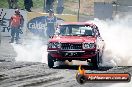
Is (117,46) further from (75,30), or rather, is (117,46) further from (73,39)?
(73,39)

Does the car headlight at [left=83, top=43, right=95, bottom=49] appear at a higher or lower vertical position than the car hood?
lower

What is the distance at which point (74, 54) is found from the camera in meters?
13.7

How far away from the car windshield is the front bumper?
1.13 meters

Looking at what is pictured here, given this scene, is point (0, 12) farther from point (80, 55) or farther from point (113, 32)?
point (80, 55)

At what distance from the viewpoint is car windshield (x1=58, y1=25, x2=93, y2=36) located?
14680mm

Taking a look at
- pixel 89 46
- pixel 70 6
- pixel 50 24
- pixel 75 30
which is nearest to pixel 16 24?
pixel 50 24

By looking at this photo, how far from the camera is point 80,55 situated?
13633 millimetres

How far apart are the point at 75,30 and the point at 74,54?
143cm

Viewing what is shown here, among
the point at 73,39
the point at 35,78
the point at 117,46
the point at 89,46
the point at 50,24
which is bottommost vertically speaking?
the point at 35,78

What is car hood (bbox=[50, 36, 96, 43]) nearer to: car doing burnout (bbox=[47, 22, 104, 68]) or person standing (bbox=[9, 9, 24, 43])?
car doing burnout (bbox=[47, 22, 104, 68])

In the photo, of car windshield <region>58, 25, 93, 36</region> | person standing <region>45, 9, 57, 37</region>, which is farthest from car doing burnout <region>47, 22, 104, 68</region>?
person standing <region>45, 9, 57, 37</region>

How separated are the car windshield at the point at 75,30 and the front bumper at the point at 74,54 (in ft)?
3.72

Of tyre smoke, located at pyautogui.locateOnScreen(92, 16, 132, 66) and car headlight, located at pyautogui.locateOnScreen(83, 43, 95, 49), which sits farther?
tyre smoke, located at pyautogui.locateOnScreen(92, 16, 132, 66)

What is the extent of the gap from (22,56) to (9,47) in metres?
5.45
